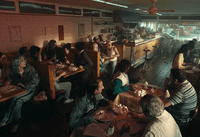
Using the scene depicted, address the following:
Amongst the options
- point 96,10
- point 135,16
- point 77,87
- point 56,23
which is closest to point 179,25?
point 135,16

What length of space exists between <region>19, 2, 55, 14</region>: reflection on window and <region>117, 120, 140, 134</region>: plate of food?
5.10 meters

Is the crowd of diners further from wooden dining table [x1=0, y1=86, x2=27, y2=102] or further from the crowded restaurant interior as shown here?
wooden dining table [x1=0, y1=86, x2=27, y2=102]

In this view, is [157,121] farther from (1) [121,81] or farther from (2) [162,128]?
(1) [121,81]

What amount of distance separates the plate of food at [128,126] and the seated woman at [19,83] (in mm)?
2225

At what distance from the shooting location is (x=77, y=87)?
5.14 m

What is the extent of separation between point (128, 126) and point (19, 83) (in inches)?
100

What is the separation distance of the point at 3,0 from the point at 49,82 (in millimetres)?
3171

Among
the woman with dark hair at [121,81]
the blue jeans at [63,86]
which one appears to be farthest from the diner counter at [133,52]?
the woman with dark hair at [121,81]

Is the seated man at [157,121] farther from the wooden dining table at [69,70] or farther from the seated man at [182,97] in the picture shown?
the wooden dining table at [69,70]

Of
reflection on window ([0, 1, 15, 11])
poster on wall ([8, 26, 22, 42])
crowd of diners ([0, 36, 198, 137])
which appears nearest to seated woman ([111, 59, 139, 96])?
crowd of diners ([0, 36, 198, 137])

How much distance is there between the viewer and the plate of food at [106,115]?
215cm

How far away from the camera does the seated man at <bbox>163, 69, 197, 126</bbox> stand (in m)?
2.55

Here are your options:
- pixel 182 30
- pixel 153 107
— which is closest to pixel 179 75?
pixel 153 107

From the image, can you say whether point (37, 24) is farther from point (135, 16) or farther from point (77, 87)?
point (135, 16)
